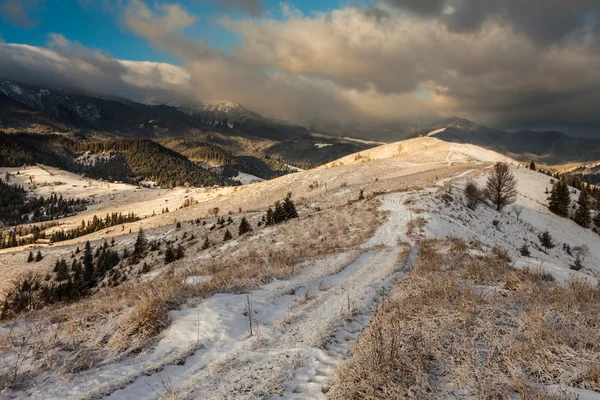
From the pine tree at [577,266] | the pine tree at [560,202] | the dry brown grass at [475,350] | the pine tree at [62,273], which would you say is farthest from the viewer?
the pine tree at [62,273]

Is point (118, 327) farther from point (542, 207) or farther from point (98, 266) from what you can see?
point (542, 207)

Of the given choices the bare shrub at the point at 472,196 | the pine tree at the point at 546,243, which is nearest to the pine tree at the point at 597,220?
the pine tree at the point at 546,243

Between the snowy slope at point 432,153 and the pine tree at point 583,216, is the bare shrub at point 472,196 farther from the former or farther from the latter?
the snowy slope at point 432,153

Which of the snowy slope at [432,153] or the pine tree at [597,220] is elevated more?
the snowy slope at [432,153]

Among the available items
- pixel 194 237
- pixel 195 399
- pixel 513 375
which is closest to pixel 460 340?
pixel 513 375

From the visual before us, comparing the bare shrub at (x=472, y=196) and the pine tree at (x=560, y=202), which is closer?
the bare shrub at (x=472, y=196)

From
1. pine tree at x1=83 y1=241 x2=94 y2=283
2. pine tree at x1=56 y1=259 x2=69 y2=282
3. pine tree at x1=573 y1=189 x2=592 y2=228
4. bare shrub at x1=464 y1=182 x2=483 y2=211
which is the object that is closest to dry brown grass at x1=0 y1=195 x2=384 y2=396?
bare shrub at x1=464 y1=182 x2=483 y2=211

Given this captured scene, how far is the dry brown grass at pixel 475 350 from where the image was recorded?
14.1 feet

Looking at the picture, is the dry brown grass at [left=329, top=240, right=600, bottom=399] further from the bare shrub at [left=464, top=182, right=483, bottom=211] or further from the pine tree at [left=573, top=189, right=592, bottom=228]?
the pine tree at [left=573, top=189, right=592, bottom=228]

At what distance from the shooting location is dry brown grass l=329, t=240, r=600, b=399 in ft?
14.1

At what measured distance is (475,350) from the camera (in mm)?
5086

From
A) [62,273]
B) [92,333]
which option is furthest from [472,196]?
[62,273]

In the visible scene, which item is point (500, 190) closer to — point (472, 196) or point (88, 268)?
point (472, 196)

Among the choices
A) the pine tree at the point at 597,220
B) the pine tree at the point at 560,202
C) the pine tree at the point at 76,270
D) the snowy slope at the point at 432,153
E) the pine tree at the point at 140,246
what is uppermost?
the snowy slope at the point at 432,153
